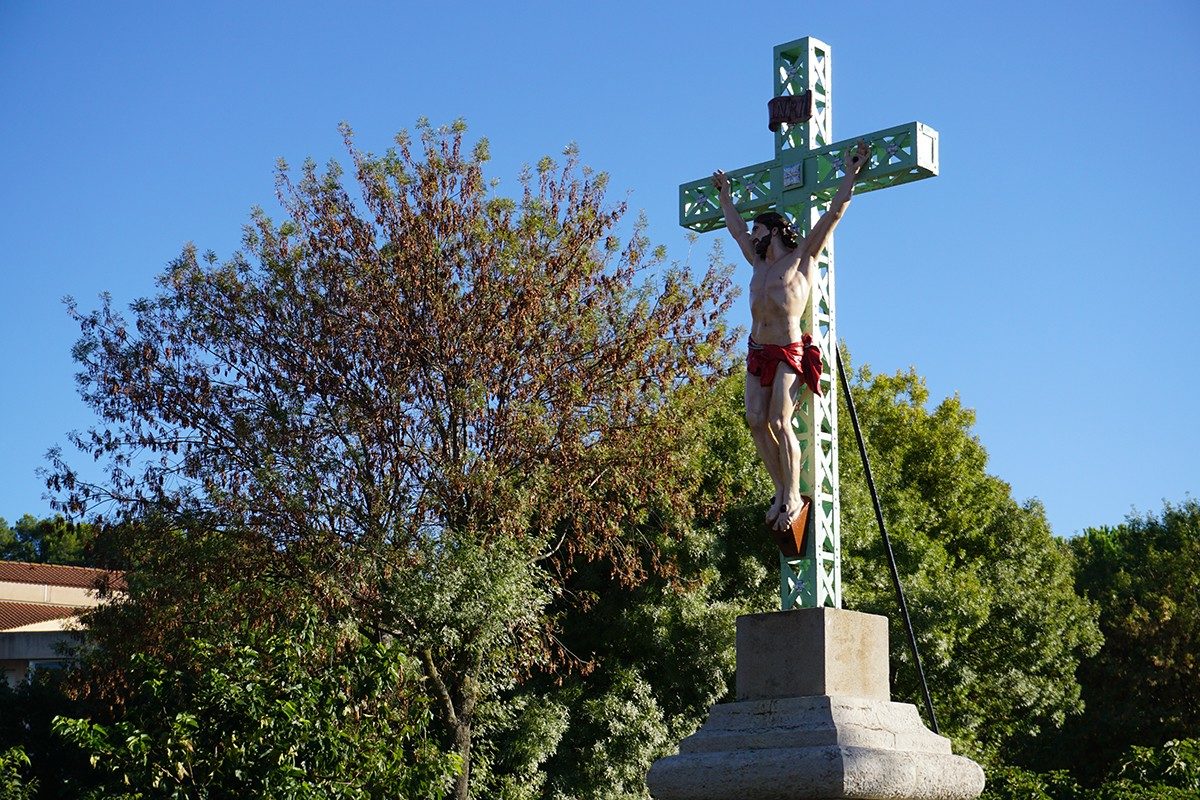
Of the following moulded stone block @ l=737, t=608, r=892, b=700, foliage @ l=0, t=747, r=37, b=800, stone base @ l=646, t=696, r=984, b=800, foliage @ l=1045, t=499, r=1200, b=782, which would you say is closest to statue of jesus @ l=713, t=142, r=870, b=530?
moulded stone block @ l=737, t=608, r=892, b=700

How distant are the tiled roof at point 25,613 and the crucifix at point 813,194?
1283 inches

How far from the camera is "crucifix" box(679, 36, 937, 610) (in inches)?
355

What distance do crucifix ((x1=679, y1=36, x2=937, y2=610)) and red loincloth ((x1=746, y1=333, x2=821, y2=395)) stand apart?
0.14 m

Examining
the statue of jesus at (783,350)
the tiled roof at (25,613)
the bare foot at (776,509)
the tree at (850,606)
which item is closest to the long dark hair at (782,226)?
the statue of jesus at (783,350)

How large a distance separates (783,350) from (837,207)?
0.91 meters

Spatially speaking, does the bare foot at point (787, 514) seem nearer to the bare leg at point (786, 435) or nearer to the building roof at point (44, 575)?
the bare leg at point (786, 435)

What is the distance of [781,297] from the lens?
869cm

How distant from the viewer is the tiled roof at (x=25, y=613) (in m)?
39.2

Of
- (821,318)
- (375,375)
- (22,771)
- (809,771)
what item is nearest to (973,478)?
(375,375)

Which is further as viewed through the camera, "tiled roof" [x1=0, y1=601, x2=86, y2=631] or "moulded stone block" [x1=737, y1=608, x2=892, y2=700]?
"tiled roof" [x1=0, y1=601, x2=86, y2=631]

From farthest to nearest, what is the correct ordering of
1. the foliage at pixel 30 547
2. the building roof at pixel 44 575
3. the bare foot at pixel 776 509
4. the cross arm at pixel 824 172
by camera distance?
the foliage at pixel 30 547 < the building roof at pixel 44 575 < the cross arm at pixel 824 172 < the bare foot at pixel 776 509

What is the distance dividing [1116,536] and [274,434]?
38.9 metres

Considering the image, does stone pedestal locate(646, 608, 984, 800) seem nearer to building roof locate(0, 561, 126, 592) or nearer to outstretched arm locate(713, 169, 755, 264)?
outstretched arm locate(713, 169, 755, 264)

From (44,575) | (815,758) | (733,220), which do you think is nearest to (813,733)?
(815,758)
